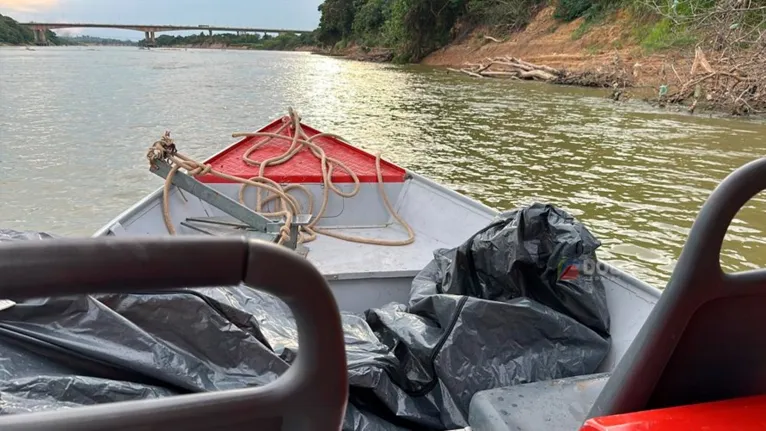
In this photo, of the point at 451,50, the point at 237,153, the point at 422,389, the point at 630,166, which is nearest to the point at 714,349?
the point at 422,389

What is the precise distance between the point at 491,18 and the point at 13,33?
74852 millimetres

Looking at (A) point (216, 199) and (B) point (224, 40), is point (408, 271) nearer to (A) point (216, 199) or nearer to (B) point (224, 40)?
(A) point (216, 199)

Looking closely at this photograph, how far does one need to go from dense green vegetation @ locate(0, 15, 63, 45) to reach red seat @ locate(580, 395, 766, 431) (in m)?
91.5

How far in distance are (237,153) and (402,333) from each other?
9.80ft

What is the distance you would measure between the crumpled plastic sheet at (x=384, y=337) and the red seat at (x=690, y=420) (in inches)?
37.4

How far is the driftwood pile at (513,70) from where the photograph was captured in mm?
22391

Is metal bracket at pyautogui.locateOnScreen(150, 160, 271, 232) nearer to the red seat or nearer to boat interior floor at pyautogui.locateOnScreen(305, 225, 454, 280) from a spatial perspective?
boat interior floor at pyautogui.locateOnScreen(305, 225, 454, 280)

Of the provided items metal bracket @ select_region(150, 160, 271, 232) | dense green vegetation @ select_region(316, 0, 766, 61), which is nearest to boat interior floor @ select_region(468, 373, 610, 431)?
metal bracket @ select_region(150, 160, 271, 232)

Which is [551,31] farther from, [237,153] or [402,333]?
[402,333]

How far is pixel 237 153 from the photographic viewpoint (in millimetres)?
4680

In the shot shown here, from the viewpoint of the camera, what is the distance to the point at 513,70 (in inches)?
969

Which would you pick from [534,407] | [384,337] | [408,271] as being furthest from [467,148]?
[534,407]

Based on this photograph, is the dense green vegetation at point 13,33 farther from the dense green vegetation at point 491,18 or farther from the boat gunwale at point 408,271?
the boat gunwale at point 408,271

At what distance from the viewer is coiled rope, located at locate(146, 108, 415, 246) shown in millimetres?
3373
